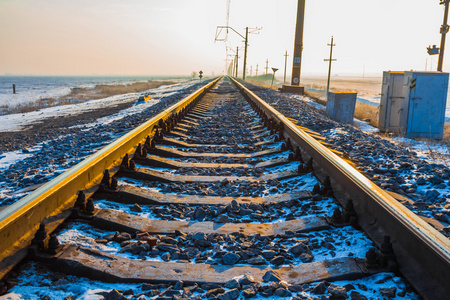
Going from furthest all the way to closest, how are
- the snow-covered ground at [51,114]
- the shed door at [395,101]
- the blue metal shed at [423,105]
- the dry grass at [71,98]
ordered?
the dry grass at [71,98]
the snow-covered ground at [51,114]
the shed door at [395,101]
the blue metal shed at [423,105]

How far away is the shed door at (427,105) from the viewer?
12148 millimetres

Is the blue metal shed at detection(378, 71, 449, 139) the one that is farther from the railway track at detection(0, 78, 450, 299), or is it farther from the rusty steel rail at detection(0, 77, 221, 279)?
the rusty steel rail at detection(0, 77, 221, 279)

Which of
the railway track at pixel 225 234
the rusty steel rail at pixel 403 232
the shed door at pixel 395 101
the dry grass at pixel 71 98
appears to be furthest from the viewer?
the dry grass at pixel 71 98

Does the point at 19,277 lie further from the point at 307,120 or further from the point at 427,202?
the point at 307,120

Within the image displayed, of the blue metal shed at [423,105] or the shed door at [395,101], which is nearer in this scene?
the blue metal shed at [423,105]

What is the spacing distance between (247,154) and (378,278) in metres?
3.53

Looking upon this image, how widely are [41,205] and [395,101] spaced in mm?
13092

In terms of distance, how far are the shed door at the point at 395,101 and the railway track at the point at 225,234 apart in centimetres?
995

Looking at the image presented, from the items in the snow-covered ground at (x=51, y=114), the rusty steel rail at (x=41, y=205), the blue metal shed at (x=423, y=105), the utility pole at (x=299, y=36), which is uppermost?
the utility pole at (x=299, y=36)

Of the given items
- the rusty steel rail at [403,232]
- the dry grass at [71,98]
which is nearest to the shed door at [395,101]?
the rusty steel rail at [403,232]

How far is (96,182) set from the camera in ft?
11.5

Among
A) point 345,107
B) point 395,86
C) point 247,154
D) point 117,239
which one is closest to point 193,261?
point 117,239

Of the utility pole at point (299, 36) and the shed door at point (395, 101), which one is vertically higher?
the utility pole at point (299, 36)

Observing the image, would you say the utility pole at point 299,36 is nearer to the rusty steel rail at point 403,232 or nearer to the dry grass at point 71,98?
the rusty steel rail at point 403,232
